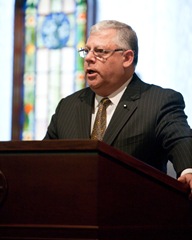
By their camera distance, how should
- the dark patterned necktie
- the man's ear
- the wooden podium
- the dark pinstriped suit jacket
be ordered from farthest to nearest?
the man's ear, the dark patterned necktie, the dark pinstriped suit jacket, the wooden podium

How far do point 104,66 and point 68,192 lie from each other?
45.5 inches

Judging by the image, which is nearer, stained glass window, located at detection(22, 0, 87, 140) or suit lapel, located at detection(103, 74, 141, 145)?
suit lapel, located at detection(103, 74, 141, 145)

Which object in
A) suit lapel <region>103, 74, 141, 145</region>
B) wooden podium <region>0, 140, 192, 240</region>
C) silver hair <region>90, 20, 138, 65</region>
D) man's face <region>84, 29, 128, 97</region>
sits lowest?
wooden podium <region>0, 140, 192, 240</region>

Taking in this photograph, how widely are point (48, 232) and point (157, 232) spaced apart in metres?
0.47

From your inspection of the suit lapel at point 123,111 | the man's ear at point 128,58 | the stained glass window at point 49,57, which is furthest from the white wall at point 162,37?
the suit lapel at point 123,111

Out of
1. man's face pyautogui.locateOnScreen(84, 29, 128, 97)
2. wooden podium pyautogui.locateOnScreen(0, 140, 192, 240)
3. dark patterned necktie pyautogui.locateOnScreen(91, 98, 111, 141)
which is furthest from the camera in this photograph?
man's face pyautogui.locateOnScreen(84, 29, 128, 97)

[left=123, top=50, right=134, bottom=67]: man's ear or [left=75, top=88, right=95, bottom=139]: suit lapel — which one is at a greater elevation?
[left=123, top=50, right=134, bottom=67]: man's ear

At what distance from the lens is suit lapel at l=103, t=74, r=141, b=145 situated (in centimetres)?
318

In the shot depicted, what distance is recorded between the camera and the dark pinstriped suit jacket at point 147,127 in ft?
10.1

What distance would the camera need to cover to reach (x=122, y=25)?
137 inches

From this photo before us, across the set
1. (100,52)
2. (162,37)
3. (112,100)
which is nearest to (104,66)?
(100,52)

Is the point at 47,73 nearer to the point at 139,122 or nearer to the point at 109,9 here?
the point at 109,9

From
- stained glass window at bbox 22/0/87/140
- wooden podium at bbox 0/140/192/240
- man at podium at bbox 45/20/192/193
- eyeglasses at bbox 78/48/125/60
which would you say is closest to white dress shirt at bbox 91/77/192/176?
man at podium at bbox 45/20/192/193

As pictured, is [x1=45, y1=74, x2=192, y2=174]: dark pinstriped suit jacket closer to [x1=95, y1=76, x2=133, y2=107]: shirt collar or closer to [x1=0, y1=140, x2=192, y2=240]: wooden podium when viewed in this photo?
[x1=95, y1=76, x2=133, y2=107]: shirt collar
